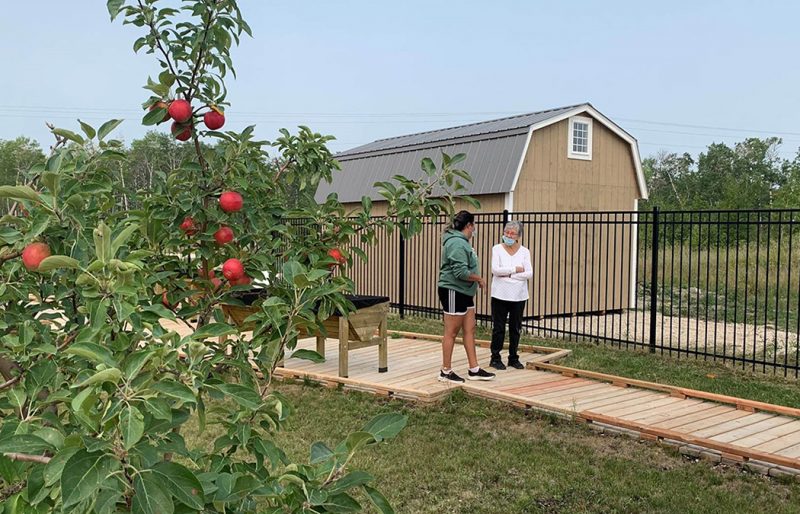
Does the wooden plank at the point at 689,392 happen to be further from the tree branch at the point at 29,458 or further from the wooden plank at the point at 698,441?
the tree branch at the point at 29,458

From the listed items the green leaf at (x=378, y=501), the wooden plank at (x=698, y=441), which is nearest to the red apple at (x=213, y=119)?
the green leaf at (x=378, y=501)

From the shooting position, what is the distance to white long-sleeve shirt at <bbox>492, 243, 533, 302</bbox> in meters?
7.89

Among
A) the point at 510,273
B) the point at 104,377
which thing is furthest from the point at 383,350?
the point at 104,377

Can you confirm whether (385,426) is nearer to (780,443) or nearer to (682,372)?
(780,443)

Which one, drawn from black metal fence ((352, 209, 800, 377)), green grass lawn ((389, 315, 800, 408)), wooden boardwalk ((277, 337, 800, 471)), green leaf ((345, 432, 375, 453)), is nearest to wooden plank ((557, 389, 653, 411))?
wooden boardwalk ((277, 337, 800, 471))

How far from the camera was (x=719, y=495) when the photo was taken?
14.7ft

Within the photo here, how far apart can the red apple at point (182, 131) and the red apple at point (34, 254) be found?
0.65 meters

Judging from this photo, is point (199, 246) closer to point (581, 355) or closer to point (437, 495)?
point (437, 495)

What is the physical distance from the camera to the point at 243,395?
4.81ft

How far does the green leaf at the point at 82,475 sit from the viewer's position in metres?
1.09

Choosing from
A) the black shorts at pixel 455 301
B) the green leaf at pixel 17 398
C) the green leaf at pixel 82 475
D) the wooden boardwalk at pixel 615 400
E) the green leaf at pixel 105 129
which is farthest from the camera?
the black shorts at pixel 455 301

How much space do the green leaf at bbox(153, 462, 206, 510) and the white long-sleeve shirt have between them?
6.85m

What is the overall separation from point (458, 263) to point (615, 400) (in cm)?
212

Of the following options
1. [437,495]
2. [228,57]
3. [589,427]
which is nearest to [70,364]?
[228,57]
